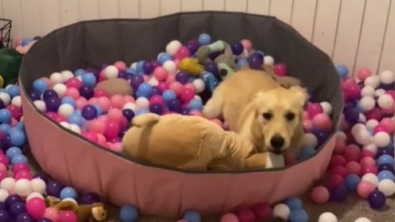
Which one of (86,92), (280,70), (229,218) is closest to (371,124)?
(280,70)

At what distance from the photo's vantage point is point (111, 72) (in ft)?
8.61

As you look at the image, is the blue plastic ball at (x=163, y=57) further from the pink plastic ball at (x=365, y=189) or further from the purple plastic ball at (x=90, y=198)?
the pink plastic ball at (x=365, y=189)

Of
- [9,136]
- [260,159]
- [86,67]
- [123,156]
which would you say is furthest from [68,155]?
[86,67]

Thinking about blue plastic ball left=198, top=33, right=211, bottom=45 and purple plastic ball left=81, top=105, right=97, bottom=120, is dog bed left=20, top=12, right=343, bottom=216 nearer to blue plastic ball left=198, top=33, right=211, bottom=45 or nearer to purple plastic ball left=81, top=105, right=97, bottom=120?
blue plastic ball left=198, top=33, right=211, bottom=45

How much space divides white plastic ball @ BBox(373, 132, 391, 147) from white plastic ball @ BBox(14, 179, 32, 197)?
1.20 metres

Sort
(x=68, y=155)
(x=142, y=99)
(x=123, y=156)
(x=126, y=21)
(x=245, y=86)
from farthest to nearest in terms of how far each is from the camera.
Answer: (x=126, y=21)
(x=142, y=99)
(x=245, y=86)
(x=68, y=155)
(x=123, y=156)

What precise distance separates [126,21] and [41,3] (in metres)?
0.45

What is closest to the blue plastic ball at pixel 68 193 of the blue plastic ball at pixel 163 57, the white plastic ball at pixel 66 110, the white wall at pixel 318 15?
the white plastic ball at pixel 66 110

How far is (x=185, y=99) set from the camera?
249 cm

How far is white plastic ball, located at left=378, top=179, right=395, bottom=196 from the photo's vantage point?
2057 mm

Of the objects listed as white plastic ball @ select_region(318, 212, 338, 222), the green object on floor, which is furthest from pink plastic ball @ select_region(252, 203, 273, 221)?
the green object on floor

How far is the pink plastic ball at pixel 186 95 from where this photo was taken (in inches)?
98.0

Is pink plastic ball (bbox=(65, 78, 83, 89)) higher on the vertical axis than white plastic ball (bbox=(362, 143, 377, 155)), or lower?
higher

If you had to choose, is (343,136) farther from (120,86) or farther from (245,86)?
(120,86)
